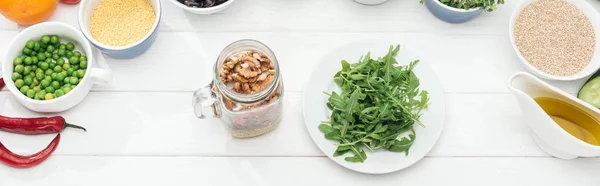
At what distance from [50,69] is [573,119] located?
1.16 m

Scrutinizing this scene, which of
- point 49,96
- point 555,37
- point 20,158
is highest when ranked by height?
point 555,37

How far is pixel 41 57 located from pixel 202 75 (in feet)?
1.18

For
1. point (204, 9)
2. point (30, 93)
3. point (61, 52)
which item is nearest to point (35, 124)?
point (30, 93)

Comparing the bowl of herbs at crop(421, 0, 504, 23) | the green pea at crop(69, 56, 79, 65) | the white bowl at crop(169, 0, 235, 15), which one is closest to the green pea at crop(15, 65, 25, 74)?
the green pea at crop(69, 56, 79, 65)

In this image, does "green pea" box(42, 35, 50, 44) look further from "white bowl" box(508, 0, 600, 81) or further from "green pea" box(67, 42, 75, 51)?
"white bowl" box(508, 0, 600, 81)

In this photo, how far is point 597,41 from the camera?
1.44 metres

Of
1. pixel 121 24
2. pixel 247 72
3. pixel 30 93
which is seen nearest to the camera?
pixel 247 72

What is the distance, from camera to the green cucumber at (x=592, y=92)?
1354 mm

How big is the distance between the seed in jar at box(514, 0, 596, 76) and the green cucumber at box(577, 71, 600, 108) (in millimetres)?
42

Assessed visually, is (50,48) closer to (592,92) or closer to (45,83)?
(45,83)

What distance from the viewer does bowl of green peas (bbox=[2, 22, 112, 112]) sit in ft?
4.29

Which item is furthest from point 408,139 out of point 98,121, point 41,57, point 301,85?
point 41,57

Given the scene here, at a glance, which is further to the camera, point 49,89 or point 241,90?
point 49,89

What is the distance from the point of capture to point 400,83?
4.36 feet
